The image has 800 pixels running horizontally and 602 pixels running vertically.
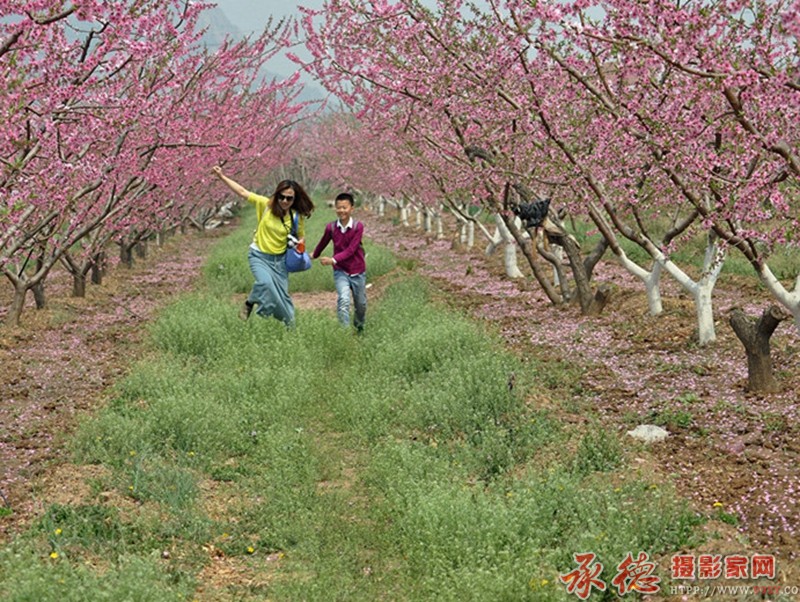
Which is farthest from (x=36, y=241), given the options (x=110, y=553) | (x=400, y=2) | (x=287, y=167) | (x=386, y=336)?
(x=287, y=167)

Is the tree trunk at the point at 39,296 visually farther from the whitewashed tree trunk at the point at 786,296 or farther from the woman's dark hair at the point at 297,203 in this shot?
the whitewashed tree trunk at the point at 786,296

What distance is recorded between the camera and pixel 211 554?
17.7 ft

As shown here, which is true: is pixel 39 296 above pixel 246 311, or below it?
below

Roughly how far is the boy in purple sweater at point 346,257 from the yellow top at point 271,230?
55 centimetres

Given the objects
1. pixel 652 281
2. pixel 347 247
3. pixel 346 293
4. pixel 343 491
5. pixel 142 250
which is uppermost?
pixel 347 247

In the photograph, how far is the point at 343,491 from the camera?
626 centimetres

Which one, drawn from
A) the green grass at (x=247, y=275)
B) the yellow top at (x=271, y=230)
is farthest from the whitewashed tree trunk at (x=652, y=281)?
the green grass at (x=247, y=275)

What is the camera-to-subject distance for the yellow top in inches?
432

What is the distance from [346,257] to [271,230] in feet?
3.79

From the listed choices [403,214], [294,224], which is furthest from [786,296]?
[403,214]

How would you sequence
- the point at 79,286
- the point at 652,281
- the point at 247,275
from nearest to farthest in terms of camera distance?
the point at 652,281, the point at 79,286, the point at 247,275

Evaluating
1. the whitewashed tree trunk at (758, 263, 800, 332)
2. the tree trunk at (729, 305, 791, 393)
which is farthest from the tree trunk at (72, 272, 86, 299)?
the whitewashed tree trunk at (758, 263, 800, 332)

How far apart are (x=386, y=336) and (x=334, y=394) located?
228cm

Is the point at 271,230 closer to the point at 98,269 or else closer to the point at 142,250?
the point at 98,269
